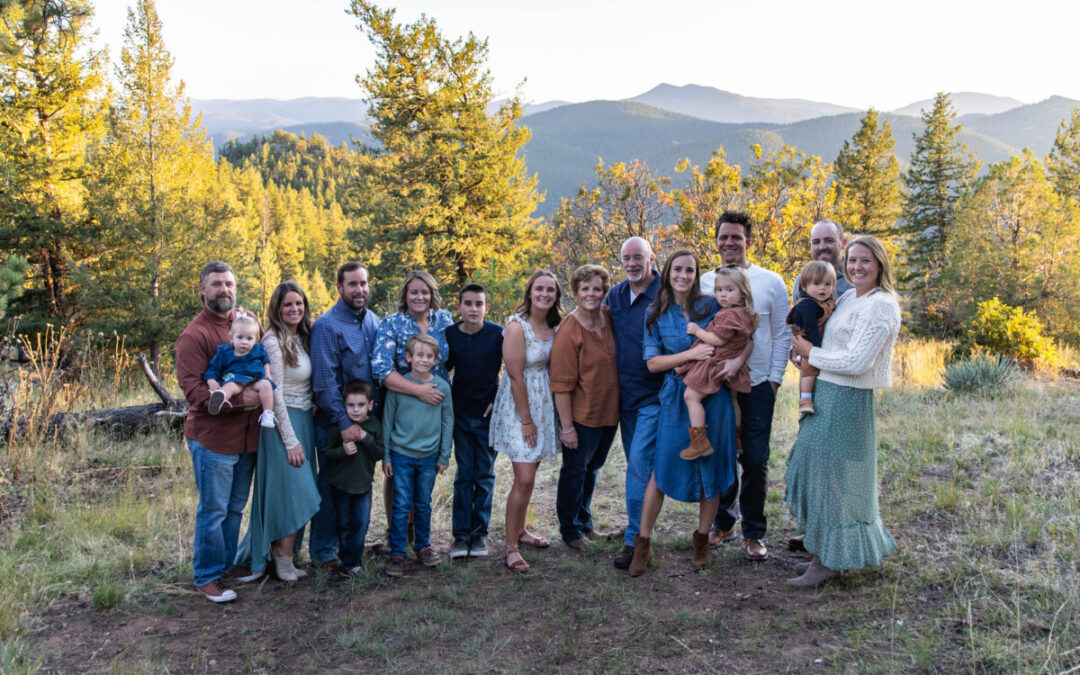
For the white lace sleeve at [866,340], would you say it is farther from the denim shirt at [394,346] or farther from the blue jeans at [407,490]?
the blue jeans at [407,490]

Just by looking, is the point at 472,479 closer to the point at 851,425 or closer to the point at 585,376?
the point at 585,376

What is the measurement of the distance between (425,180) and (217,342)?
65.0 ft

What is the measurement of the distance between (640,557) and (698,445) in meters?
0.82

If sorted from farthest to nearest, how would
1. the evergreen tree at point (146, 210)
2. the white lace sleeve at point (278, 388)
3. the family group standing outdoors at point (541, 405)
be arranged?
the evergreen tree at point (146, 210) < the white lace sleeve at point (278, 388) < the family group standing outdoors at point (541, 405)

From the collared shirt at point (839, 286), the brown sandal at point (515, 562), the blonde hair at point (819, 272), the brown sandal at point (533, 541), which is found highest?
the blonde hair at point (819, 272)

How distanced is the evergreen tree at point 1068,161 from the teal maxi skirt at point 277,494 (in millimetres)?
36428

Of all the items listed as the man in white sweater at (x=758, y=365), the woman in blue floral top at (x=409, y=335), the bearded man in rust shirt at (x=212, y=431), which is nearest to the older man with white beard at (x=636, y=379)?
the man in white sweater at (x=758, y=365)

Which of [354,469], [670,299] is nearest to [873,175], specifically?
[670,299]

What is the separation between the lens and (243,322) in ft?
11.3

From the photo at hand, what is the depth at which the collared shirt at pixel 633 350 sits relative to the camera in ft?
13.0

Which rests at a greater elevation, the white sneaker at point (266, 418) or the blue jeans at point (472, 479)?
the white sneaker at point (266, 418)

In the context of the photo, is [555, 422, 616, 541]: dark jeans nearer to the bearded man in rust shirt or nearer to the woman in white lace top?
the woman in white lace top

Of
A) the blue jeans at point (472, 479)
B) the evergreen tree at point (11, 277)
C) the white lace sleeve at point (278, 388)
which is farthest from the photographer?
the evergreen tree at point (11, 277)

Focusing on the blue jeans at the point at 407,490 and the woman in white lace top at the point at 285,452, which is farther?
the blue jeans at the point at 407,490
